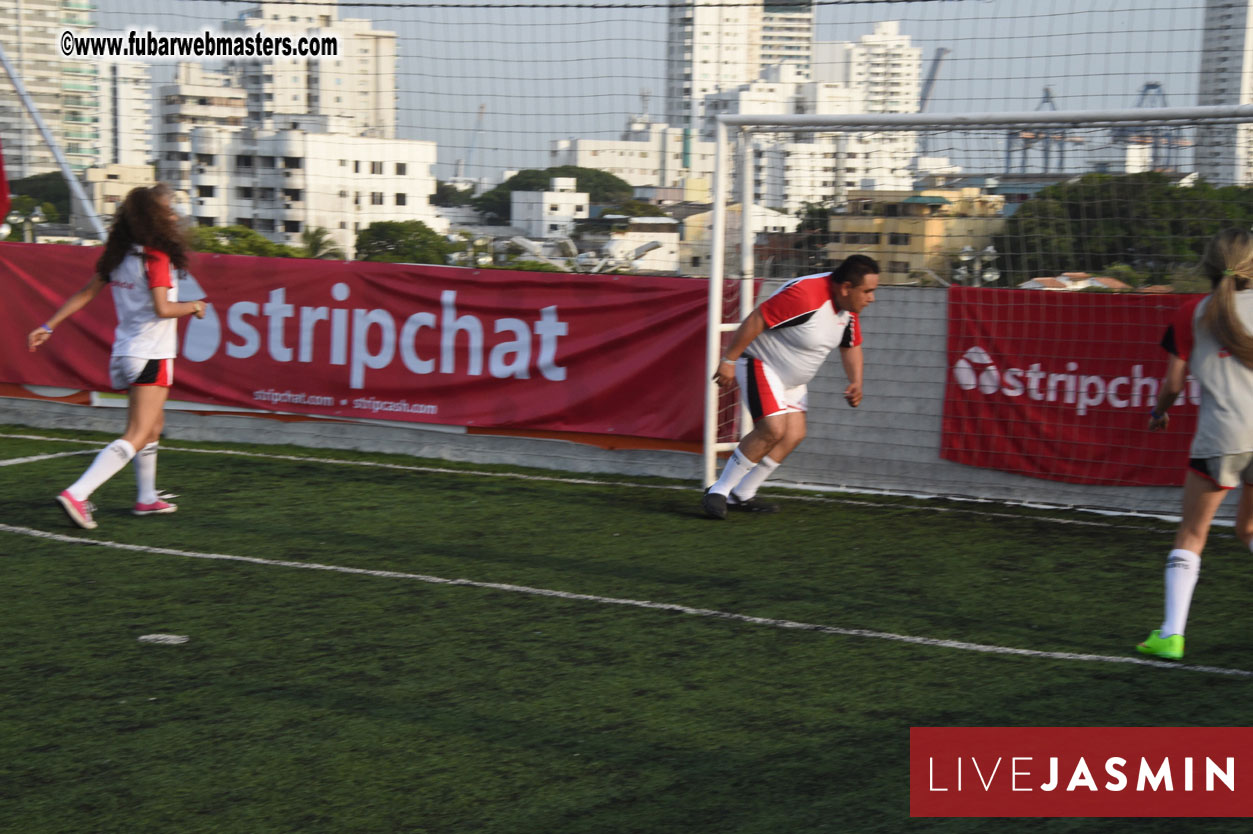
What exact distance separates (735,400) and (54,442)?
5810 mm

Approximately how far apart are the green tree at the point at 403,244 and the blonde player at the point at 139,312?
3387 millimetres

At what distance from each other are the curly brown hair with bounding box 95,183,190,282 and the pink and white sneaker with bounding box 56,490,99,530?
1.36 meters

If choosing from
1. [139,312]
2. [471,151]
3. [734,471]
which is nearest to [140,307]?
[139,312]

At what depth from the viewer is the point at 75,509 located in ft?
24.6

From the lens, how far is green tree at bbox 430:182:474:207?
36.0 ft

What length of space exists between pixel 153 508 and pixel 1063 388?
597cm

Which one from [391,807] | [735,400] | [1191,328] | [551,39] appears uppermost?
[551,39]

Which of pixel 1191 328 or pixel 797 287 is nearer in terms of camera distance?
pixel 1191 328

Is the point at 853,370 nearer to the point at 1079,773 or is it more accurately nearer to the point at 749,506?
the point at 749,506

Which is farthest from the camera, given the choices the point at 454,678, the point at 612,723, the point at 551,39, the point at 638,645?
the point at 551,39

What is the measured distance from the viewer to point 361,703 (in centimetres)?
482

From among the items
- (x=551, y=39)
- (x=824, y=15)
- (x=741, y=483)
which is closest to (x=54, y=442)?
(x=551, y=39)

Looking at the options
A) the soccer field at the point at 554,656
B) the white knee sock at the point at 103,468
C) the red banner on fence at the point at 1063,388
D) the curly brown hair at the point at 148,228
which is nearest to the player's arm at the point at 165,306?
the curly brown hair at the point at 148,228

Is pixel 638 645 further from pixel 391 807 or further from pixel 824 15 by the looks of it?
pixel 824 15
